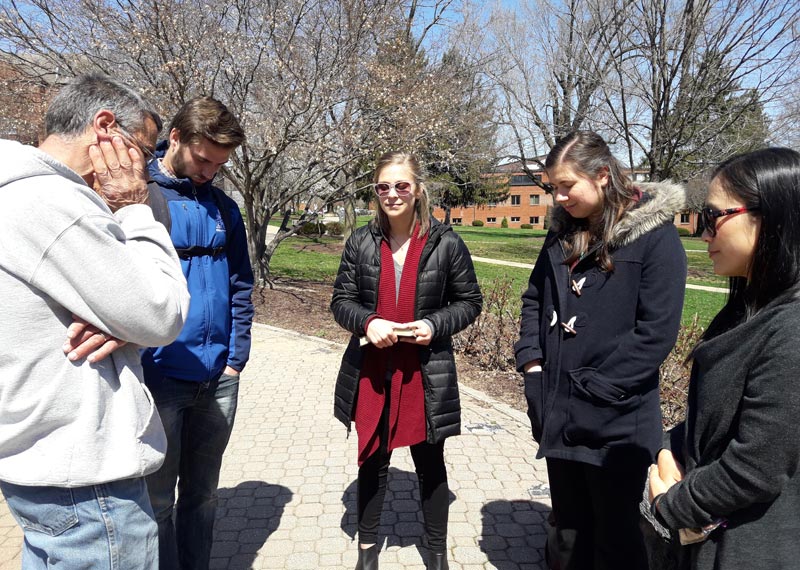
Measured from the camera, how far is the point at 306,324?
357 inches

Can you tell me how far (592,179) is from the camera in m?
2.41

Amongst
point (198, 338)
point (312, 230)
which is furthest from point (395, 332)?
point (312, 230)

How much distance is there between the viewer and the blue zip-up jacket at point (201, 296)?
2.31 meters

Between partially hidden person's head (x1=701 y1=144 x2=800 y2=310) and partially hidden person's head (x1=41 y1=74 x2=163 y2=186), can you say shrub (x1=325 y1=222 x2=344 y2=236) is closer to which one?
partially hidden person's head (x1=41 y1=74 x2=163 y2=186)

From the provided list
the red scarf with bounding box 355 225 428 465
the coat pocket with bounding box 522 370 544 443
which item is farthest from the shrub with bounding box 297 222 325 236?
the coat pocket with bounding box 522 370 544 443

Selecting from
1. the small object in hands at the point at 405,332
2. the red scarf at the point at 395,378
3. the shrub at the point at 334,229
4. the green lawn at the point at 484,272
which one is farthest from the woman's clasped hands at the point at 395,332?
the shrub at the point at 334,229

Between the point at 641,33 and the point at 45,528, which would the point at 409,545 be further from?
the point at 641,33

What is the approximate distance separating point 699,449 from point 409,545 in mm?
2096

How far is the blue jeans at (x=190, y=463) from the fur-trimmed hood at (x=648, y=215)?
6.05 ft

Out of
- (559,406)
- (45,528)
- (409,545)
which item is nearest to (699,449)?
(559,406)

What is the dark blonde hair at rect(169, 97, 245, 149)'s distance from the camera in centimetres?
235

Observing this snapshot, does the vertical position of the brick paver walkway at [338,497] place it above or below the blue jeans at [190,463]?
below

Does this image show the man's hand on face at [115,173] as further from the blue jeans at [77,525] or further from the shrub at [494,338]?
the shrub at [494,338]

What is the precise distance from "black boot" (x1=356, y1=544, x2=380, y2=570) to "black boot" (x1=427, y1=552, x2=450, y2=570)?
0.94 feet
